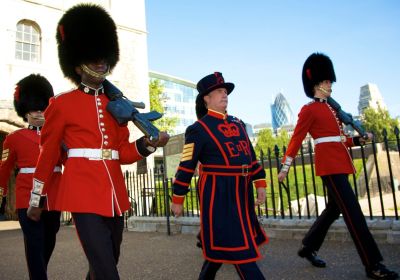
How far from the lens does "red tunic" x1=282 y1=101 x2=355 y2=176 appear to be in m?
4.17

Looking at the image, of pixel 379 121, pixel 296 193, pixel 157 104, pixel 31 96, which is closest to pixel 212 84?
pixel 31 96

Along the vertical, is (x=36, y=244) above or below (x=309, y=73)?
below

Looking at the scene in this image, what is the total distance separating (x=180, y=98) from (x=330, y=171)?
75.5 meters

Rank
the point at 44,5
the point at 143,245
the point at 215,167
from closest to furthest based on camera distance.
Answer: the point at 215,167
the point at 143,245
the point at 44,5

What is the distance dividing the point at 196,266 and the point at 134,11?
16580mm

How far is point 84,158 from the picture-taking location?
282 centimetres

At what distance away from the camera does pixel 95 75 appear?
3.00m

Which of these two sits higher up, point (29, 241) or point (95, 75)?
point (95, 75)

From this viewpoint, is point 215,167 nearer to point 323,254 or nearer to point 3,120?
point 323,254

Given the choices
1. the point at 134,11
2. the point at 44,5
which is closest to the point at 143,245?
the point at 44,5

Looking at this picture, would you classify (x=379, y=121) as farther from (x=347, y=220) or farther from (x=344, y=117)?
(x=347, y=220)

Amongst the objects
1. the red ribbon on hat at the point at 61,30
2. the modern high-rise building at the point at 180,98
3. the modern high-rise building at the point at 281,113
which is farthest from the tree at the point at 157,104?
the modern high-rise building at the point at 281,113

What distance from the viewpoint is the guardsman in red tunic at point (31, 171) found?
3643 mm

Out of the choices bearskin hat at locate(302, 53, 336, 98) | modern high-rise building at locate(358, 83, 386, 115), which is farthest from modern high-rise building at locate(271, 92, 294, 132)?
bearskin hat at locate(302, 53, 336, 98)
